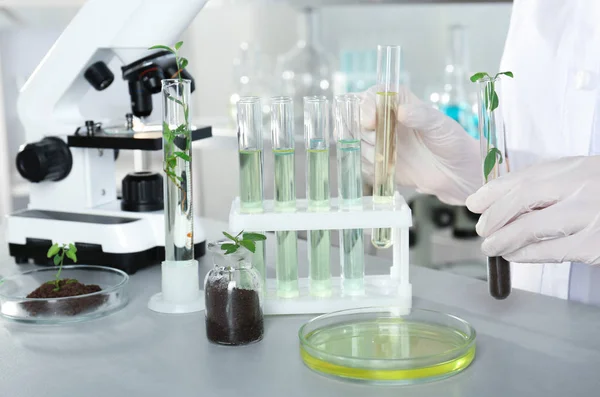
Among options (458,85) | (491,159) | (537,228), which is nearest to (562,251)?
(537,228)

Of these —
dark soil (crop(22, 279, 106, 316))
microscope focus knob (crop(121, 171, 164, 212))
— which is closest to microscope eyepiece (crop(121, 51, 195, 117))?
microscope focus knob (crop(121, 171, 164, 212))

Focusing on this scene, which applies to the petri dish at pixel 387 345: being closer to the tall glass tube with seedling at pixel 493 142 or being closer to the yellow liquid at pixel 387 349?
the yellow liquid at pixel 387 349

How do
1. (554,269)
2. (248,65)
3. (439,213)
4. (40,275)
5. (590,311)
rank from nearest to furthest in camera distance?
(590,311) < (40,275) < (554,269) < (439,213) < (248,65)

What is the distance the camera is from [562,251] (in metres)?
1.09

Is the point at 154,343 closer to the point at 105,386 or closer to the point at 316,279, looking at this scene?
the point at 105,386

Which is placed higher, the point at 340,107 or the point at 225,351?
the point at 340,107

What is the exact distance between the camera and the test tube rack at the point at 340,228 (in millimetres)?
1050

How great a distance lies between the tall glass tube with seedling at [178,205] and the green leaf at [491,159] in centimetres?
41

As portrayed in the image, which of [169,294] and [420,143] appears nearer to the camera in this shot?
[169,294]

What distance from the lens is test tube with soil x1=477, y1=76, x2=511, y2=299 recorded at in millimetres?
1021

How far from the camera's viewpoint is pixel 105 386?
875mm

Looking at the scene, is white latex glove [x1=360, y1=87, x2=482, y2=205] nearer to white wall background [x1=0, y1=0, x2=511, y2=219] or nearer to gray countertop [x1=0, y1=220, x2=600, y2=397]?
gray countertop [x1=0, y1=220, x2=600, y2=397]

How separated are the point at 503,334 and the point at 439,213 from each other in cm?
209

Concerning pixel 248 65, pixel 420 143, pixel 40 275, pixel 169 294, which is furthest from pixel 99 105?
pixel 248 65
